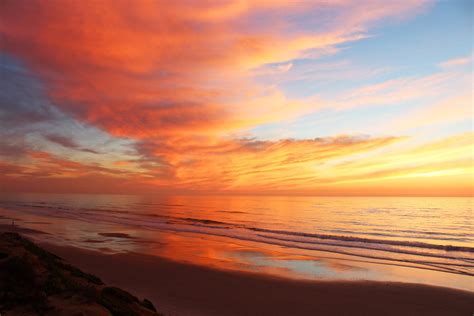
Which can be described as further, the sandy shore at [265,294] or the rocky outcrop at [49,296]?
the sandy shore at [265,294]

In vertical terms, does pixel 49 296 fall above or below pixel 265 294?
above

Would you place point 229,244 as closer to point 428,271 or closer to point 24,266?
point 428,271

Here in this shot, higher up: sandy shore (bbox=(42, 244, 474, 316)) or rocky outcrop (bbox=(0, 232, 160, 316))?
rocky outcrop (bbox=(0, 232, 160, 316))

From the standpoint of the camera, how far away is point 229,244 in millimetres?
27859

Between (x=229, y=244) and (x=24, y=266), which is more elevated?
(x=24, y=266)

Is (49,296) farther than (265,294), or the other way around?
(265,294)

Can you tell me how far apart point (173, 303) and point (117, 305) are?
3800 millimetres

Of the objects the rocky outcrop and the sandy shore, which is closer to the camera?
the rocky outcrop

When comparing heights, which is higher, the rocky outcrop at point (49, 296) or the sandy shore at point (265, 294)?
the rocky outcrop at point (49, 296)

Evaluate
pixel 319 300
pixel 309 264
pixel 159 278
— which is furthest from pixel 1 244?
pixel 309 264

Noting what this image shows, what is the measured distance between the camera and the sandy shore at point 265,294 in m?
11.1

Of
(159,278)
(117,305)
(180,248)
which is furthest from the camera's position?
(180,248)

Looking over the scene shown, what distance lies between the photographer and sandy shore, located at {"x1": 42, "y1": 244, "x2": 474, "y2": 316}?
1110 cm

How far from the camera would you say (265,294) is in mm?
12789
